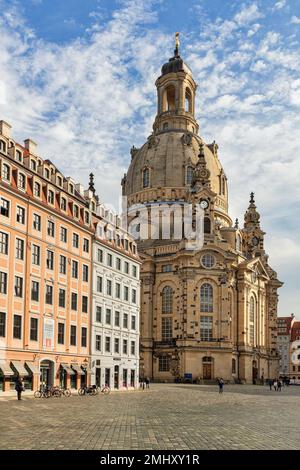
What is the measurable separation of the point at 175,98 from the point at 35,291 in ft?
324

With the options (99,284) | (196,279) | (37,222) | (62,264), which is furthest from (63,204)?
(196,279)

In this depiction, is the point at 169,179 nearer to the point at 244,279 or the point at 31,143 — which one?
the point at 244,279

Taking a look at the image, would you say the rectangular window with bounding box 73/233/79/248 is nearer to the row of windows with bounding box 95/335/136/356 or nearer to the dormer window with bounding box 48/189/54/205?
the dormer window with bounding box 48/189/54/205

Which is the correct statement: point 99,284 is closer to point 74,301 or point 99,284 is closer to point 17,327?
point 74,301

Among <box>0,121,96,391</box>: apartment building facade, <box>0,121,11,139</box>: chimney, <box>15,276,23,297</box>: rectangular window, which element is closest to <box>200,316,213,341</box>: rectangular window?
<box>0,121,96,391</box>: apartment building facade

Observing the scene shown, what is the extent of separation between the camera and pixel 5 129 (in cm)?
5609

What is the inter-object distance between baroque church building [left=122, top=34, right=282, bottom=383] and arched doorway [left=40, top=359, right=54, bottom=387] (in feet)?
176

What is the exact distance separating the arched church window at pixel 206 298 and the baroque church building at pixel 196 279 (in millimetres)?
187

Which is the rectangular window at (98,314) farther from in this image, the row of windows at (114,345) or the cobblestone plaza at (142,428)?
the cobblestone plaza at (142,428)

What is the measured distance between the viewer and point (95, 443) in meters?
22.0

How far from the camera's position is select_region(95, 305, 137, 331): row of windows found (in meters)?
68.0

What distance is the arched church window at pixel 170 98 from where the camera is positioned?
482ft

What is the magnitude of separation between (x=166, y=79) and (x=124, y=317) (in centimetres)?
8549
